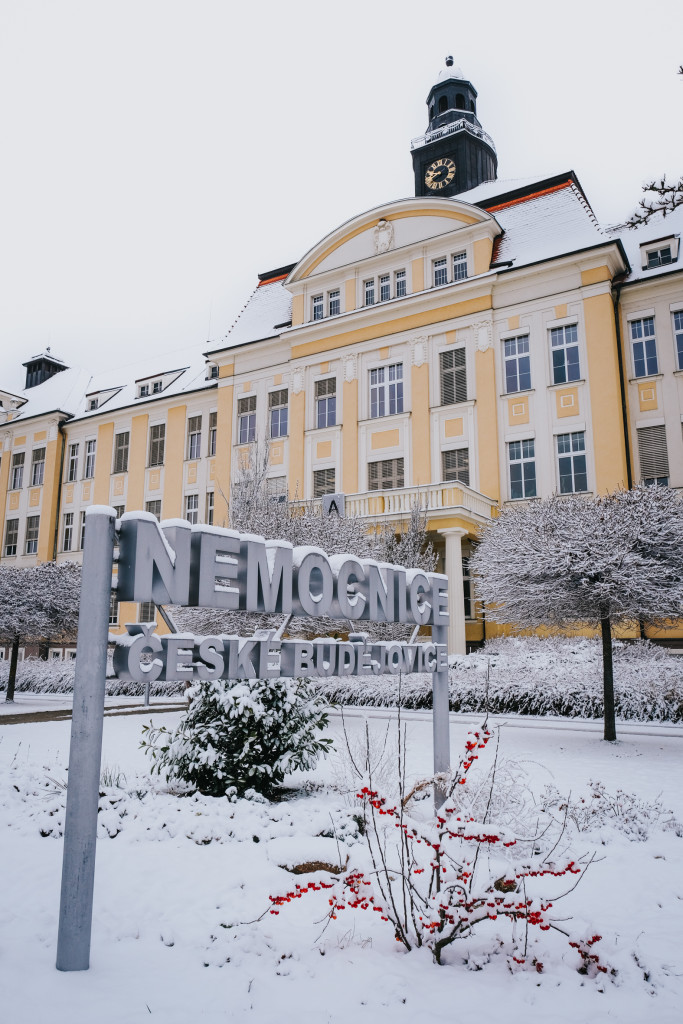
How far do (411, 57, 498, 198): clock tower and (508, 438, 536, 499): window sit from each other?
15025mm

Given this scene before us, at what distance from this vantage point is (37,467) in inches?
1602

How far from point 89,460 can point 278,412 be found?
532 inches

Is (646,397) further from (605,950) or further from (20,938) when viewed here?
(20,938)

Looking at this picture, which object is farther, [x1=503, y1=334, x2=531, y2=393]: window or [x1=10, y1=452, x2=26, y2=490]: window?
[x1=10, y1=452, x2=26, y2=490]: window

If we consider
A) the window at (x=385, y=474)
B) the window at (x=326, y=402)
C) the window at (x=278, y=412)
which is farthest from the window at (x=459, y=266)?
the window at (x=278, y=412)

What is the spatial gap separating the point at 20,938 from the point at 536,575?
895cm

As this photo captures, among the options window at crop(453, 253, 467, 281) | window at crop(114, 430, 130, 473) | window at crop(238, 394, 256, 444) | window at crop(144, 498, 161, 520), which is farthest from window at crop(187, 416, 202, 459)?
window at crop(453, 253, 467, 281)

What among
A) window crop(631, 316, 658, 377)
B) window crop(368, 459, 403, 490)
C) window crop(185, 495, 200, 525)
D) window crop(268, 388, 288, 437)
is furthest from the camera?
window crop(185, 495, 200, 525)

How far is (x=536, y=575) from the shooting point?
11.5 meters

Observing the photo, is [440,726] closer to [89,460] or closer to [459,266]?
[459,266]

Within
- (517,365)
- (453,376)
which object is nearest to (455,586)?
(517,365)

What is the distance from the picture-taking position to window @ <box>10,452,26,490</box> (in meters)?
41.1

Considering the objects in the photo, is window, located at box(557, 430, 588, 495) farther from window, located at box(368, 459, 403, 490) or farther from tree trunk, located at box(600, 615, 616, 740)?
tree trunk, located at box(600, 615, 616, 740)

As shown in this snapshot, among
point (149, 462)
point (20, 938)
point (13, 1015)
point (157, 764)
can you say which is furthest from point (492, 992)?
point (149, 462)
